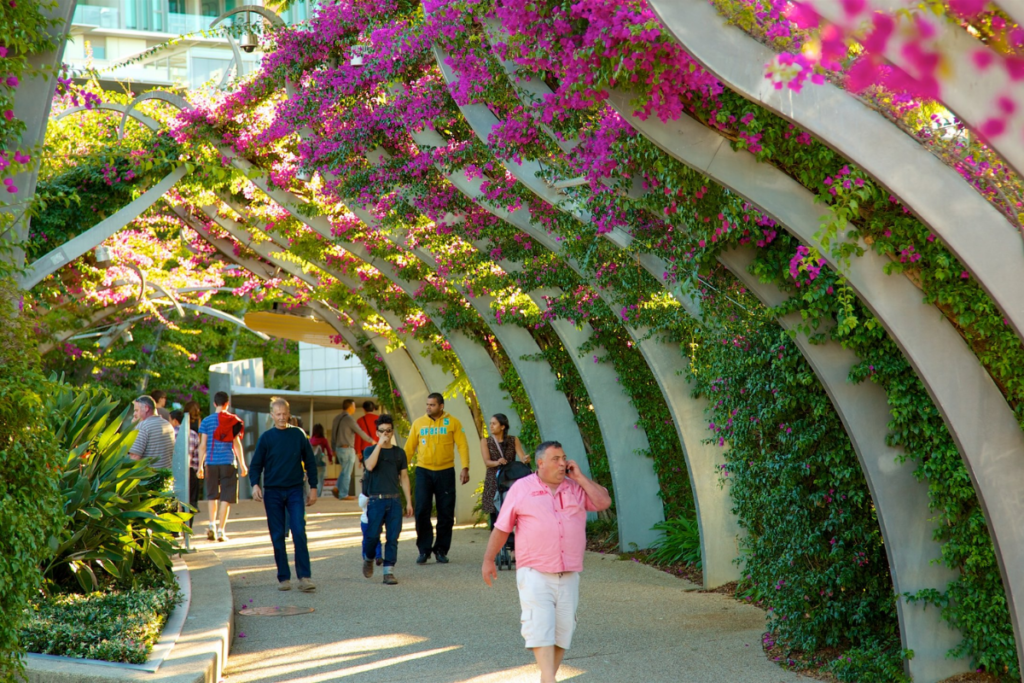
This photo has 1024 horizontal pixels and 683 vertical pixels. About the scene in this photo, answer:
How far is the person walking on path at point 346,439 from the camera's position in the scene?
22266 millimetres

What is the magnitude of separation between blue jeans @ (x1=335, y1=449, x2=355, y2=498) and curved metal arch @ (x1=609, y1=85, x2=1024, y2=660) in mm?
18269

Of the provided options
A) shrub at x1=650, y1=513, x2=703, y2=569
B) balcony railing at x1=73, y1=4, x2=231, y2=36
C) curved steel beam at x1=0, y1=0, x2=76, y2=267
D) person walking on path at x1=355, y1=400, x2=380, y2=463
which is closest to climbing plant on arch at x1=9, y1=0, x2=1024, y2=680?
shrub at x1=650, y1=513, x2=703, y2=569

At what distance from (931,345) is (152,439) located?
8.74 meters

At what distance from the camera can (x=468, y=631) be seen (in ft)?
27.0

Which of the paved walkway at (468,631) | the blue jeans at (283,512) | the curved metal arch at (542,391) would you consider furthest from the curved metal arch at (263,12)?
the paved walkway at (468,631)

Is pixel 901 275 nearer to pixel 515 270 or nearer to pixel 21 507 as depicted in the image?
pixel 21 507

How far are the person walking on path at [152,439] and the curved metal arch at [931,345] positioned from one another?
782 cm

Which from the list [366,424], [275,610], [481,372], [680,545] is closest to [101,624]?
[275,610]

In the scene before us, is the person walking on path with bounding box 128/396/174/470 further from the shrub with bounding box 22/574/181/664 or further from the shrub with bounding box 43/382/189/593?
the shrub with bounding box 22/574/181/664

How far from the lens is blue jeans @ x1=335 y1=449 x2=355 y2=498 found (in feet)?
75.7

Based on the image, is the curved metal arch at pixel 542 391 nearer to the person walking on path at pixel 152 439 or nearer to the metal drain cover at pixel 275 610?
the person walking on path at pixel 152 439

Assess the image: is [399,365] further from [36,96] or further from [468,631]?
[36,96]

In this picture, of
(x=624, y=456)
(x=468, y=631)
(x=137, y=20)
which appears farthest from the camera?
(x=137, y=20)

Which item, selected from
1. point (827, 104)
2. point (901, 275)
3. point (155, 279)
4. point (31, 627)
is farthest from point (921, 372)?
point (155, 279)
